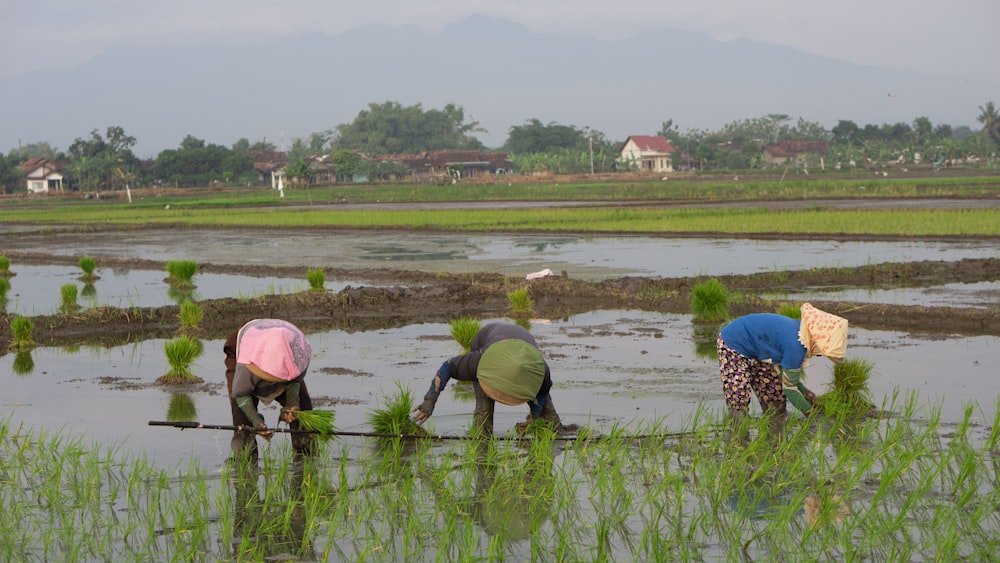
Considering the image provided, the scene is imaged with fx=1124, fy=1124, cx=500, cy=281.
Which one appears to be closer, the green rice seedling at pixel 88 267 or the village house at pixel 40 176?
the green rice seedling at pixel 88 267

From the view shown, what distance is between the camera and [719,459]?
5699mm

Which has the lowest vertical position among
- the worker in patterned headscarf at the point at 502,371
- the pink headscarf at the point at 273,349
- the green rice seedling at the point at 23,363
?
the green rice seedling at the point at 23,363

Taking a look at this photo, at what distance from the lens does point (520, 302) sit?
11781mm

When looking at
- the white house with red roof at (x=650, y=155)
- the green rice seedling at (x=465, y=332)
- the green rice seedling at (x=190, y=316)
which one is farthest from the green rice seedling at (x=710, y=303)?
the white house with red roof at (x=650, y=155)

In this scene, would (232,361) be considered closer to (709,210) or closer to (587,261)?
(587,261)

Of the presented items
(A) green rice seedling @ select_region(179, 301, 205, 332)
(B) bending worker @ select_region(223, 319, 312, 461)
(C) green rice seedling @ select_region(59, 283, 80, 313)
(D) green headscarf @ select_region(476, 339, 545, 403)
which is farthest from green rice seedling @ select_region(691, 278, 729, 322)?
(C) green rice seedling @ select_region(59, 283, 80, 313)

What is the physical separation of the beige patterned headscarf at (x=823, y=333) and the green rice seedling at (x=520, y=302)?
6320mm

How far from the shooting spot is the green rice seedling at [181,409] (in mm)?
7168

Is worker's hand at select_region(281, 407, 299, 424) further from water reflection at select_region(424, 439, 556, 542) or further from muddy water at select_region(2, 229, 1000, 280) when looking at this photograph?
muddy water at select_region(2, 229, 1000, 280)

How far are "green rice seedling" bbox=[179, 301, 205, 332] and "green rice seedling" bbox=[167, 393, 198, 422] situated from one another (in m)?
3.25

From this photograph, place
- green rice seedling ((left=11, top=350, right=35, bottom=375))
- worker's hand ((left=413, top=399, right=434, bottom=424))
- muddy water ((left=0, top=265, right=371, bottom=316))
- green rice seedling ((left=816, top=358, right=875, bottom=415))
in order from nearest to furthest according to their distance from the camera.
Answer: worker's hand ((left=413, top=399, right=434, bottom=424))
green rice seedling ((left=816, top=358, right=875, bottom=415))
green rice seedling ((left=11, top=350, right=35, bottom=375))
muddy water ((left=0, top=265, right=371, bottom=316))

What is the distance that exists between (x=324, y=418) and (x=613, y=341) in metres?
4.98

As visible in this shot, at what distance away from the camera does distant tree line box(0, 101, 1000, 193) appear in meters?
69.5

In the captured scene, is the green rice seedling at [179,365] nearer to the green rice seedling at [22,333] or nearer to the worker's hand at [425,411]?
the green rice seedling at [22,333]
